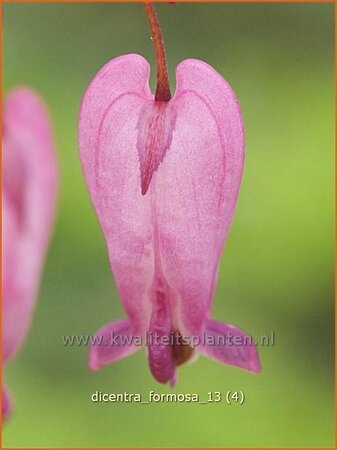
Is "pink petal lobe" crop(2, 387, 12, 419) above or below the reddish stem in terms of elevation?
below

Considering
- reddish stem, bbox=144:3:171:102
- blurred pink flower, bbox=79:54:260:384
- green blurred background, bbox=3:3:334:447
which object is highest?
reddish stem, bbox=144:3:171:102

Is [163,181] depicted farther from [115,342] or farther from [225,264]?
[225,264]

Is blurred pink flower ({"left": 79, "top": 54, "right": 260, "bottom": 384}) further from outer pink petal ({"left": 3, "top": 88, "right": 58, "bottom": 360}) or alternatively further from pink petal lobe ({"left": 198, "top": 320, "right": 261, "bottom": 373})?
outer pink petal ({"left": 3, "top": 88, "right": 58, "bottom": 360})

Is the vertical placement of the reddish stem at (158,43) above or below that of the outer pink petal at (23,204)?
above

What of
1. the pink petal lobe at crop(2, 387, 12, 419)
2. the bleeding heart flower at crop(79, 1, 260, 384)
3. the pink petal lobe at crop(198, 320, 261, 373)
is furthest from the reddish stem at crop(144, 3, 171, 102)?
the pink petal lobe at crop(2, 387, 12, 419)

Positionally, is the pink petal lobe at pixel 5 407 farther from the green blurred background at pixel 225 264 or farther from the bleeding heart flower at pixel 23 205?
the green blurred background at pixel 225 264

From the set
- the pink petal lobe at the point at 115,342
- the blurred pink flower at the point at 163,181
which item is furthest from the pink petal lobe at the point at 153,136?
the pink petal lobe at the point at 115,342

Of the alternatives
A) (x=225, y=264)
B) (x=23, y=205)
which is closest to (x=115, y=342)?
(x=23, y=205)

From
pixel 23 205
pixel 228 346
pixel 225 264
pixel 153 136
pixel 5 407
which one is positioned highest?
pixel 153 136
